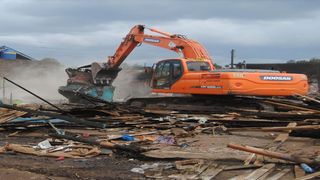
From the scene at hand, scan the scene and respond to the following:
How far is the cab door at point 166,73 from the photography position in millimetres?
17859

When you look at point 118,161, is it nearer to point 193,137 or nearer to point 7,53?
point 193,137

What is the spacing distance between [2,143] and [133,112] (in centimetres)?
443

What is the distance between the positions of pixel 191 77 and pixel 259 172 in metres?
9.78

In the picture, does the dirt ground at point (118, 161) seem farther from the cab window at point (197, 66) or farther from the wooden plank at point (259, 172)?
the cab window at point (197, 66)

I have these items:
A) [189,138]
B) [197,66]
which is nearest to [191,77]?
[197,66]

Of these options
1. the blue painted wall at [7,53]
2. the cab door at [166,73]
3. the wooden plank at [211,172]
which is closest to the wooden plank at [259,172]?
the wooden plank at [211,172]

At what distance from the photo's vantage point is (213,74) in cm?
1628

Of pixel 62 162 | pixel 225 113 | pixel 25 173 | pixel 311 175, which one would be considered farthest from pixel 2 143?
pixel 311 175

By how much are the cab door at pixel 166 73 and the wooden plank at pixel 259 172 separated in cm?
1003

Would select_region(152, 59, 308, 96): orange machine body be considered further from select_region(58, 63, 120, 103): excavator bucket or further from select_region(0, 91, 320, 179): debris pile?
select_region(58, 63, 120, 103): excavator bucket

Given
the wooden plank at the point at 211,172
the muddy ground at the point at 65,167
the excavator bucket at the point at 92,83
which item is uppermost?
the excavator bucket at the point at 92,83

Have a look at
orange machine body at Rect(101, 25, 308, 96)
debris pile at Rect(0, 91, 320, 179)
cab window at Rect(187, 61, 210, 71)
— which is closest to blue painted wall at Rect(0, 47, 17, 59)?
orange machine body at Rect(101, 25, 308, 96)

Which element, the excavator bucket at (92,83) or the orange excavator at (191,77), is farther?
the excavator bucket at (92,83)

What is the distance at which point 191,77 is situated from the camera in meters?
17.2
